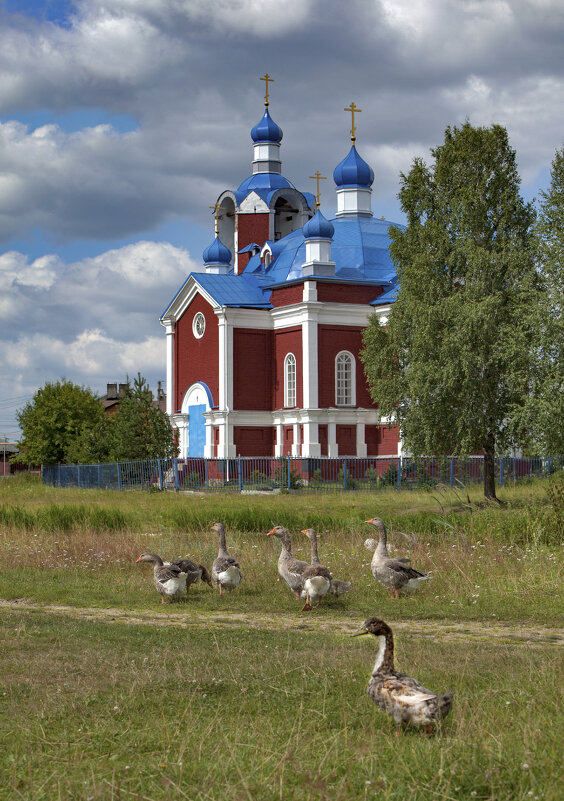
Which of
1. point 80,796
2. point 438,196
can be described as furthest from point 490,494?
point 80,796

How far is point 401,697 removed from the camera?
597 cm

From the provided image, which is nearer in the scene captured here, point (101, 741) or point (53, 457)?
point (101, 741)

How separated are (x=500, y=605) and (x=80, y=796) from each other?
7.67 meters

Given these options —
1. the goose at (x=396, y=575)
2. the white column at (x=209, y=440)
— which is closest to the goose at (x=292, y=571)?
the goose at (x=396, y=575)

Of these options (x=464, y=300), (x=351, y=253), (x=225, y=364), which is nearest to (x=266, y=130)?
(x=351, y=253)

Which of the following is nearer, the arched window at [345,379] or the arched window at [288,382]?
the arched window at [345,379]

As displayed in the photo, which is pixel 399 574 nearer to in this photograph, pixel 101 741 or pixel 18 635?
pixel 18 635

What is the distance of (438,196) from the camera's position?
3034 cm

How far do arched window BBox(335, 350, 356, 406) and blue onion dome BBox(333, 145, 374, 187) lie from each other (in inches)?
392

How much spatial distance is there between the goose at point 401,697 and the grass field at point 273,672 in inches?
4.7

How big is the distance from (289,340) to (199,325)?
16.5 ft

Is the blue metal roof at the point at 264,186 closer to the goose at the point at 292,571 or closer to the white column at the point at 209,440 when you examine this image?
the white column at the point at 209,440

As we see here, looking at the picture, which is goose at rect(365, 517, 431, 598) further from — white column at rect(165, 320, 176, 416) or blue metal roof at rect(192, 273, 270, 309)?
white column at rect(165, 320, 176, 416)

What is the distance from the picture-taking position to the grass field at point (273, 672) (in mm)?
5152
